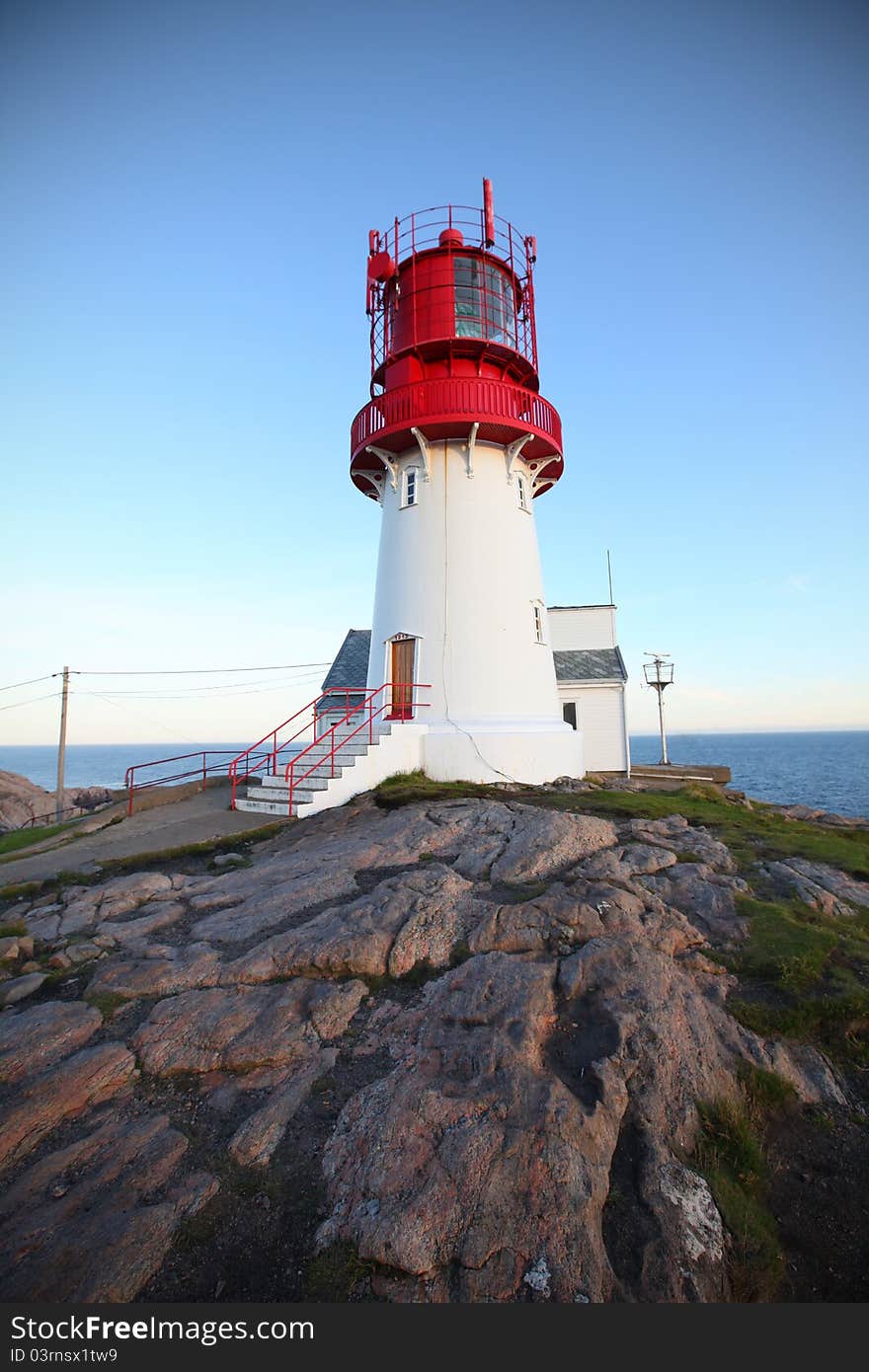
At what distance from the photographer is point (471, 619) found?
17.6 metres

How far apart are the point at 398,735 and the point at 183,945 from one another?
8829 mm

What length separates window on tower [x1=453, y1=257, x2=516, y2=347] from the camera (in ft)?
58.7

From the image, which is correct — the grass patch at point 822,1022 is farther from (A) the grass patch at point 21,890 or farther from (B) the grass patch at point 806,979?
(A) the grass patch at point 21,890

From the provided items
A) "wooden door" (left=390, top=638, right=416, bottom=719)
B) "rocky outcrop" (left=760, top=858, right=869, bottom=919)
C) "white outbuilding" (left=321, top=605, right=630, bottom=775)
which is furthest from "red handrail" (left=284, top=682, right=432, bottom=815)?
"rocky outcrop" (left=760, top=858, right=869, bottom=919)

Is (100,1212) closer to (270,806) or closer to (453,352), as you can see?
(270,806)

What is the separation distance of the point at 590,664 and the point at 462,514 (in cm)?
1259

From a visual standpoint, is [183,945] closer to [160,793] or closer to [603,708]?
[160,793]

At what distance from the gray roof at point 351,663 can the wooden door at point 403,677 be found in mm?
8553

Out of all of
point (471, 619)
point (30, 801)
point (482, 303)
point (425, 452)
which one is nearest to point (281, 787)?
point (471, 619)

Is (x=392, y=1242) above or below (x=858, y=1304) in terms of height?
above

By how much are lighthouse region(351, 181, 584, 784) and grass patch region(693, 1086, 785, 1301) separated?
11.5m

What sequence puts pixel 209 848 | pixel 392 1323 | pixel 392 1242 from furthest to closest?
pixel 209 848 < pixel 392 1242 < pixel 392 1323

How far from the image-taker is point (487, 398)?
16875 millimetres

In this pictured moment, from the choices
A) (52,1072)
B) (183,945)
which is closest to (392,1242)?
(52,1072)
